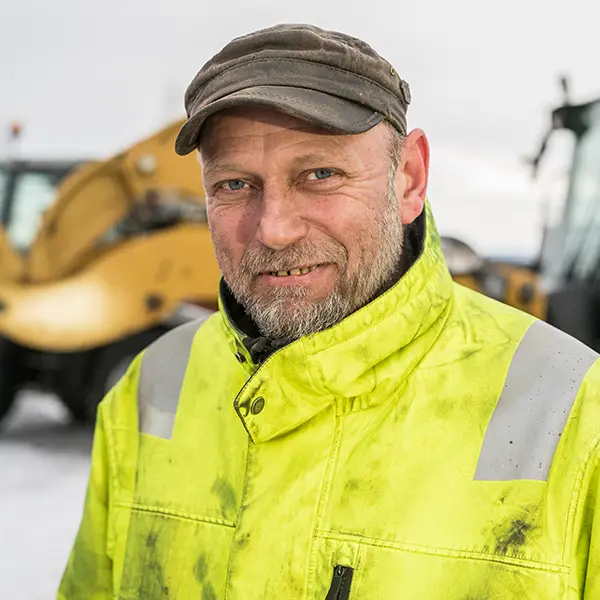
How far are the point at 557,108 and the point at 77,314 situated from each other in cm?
383

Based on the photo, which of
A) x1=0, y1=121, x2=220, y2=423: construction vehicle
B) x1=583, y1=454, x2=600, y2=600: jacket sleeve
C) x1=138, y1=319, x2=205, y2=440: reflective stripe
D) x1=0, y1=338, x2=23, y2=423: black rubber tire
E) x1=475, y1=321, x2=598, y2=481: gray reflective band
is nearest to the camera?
x1=583, y1=454, x2=600, y2=600: jacket sleeve

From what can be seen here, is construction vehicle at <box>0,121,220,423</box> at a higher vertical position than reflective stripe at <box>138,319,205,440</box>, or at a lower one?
higher

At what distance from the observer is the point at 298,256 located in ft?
4.49

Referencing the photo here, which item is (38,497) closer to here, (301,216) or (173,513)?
(173,513)

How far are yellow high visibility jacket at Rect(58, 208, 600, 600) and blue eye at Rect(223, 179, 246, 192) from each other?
8.8 inches

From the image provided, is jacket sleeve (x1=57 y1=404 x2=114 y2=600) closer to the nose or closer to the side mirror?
the nose

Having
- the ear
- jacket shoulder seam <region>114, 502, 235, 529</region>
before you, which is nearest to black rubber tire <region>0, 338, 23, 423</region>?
jacket shoulder seam <region>114, 502, 235, 529</region>

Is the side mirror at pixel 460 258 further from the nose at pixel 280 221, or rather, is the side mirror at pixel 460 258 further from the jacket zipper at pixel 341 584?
the jacket zipper at pixel 341 584

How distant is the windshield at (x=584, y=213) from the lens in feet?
22.0

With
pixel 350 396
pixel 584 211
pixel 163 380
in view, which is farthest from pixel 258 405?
pixel 584 211

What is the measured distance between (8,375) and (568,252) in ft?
15.0

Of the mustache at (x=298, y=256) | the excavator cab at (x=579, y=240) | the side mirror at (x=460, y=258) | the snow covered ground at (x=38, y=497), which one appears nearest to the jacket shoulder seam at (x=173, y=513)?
the mustache at (x=298, y=256)

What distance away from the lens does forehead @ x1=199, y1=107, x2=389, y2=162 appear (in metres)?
1.36

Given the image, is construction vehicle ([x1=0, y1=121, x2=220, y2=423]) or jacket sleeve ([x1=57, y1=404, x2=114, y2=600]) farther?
construction vehicle ([x1=0, y1=121, x2=220, y2=423])
